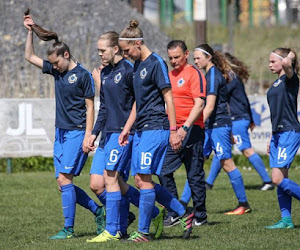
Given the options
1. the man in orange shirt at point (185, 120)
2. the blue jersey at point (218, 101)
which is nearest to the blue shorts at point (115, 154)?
the man in orange shirt at point (185, 120)

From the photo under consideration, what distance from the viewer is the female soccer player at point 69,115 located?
9023 millimetres

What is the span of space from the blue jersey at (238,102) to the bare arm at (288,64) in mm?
3787

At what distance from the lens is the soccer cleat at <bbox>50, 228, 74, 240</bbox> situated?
912cm

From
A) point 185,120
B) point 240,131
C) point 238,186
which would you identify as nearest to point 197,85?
point 185,120

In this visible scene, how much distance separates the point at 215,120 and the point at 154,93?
3.04 m

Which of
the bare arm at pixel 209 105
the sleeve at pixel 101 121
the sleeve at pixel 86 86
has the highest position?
the sleeve at pixel 86 86

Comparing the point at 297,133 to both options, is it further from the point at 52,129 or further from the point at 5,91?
the point at 5,91

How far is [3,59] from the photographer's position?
2505cm

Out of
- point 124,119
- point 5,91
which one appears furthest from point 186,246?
point 5,91

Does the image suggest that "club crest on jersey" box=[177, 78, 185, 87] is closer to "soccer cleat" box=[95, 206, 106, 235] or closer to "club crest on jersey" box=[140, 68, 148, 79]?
"club crest on jersey" box=[140, 68, 148, 79]

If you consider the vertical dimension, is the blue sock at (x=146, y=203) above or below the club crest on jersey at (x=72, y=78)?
below

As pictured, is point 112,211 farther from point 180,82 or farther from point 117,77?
point 180,82

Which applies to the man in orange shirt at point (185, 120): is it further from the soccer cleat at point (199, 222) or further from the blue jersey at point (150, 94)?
the blue jersey at point (150, 94)

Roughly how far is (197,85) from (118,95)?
1.27 meters
